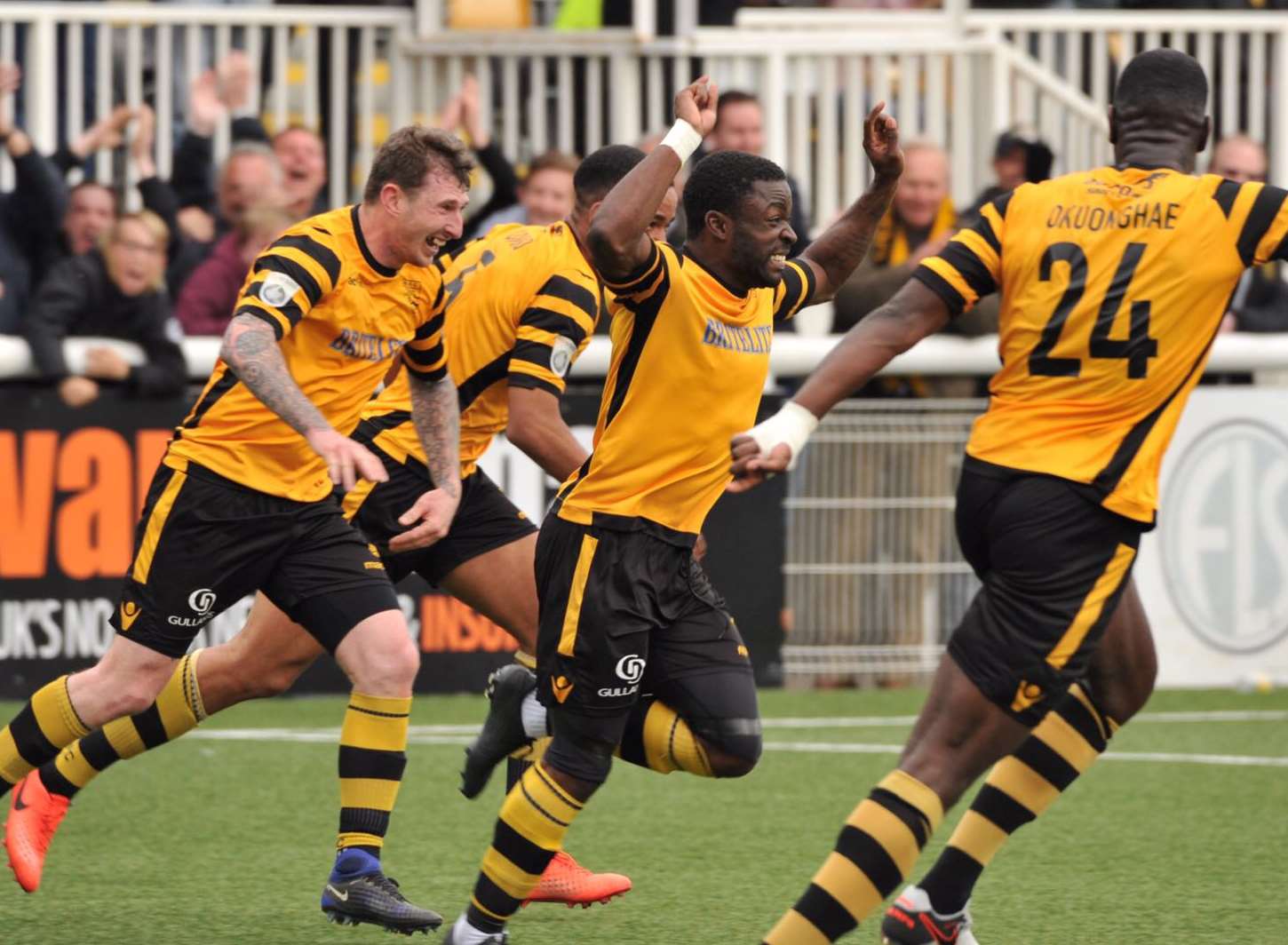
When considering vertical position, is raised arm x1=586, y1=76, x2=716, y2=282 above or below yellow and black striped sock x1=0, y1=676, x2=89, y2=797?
above

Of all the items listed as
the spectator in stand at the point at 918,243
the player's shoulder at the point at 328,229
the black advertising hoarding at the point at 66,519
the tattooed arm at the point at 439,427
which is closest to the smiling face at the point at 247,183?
the black advertising hoarding at the point at 66,519

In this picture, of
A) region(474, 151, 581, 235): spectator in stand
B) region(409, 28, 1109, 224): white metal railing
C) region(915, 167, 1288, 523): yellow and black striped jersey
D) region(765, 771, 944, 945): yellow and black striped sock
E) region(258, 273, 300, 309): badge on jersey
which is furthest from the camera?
region(409, 28, 1109, 224): white metal railing

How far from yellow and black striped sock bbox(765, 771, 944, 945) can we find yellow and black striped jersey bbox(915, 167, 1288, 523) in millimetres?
834

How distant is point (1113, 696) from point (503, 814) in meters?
1.57

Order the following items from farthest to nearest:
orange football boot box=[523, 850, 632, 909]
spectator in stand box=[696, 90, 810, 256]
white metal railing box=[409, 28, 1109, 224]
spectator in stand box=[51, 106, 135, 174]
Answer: white metal railing box=[409, 28, 1109, 224], spectator in stand box=[51, 106, 135, 174], spectator in stand box=[696, 90, 810, 256], orange football boot box=[523, 850, 632, 909]

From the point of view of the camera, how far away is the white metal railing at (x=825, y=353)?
10.5m

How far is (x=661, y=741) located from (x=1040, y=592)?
1143 mm

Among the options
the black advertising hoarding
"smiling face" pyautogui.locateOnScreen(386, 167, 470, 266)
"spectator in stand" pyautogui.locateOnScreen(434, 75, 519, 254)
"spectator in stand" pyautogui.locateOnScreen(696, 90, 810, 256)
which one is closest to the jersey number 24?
"smiling face" pyautogui.locateOnScreen(386, 167, 470, 266)

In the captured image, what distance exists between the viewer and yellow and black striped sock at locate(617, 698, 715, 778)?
19.5 ft

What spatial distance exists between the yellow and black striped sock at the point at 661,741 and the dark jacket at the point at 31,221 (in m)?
5.80

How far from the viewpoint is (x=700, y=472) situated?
5.86 m

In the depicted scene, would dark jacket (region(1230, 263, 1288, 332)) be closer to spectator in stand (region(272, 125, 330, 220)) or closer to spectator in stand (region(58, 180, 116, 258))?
spectator in stand (region(272, 125, 330, 220))

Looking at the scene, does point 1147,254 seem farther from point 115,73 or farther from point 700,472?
point 115,73

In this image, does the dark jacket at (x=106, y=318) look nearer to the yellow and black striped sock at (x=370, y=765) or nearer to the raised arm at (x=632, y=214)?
the yellow and black striped sock at (x=370, y=765)
